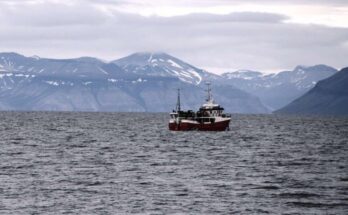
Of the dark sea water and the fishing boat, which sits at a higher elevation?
the fishing boat

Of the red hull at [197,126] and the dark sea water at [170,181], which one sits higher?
the red hull at [197,126]

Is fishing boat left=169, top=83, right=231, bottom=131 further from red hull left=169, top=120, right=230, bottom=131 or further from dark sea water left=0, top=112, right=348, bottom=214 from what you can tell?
dark sea water left=0, top=112, right=348, bottom=214

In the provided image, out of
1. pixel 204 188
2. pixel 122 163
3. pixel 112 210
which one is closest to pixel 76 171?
pixel 122 163

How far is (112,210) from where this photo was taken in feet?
171

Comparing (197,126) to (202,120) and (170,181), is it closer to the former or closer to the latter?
(202,120)

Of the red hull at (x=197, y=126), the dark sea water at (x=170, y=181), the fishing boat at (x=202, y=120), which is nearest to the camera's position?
the dark sea water at (x=170, y=181)

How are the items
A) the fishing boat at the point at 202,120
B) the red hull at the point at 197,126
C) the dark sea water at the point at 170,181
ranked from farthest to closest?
the red hull at the point at 197,126
the fishing boat at the point at 202,120
the dark sea water at the point at 170,181

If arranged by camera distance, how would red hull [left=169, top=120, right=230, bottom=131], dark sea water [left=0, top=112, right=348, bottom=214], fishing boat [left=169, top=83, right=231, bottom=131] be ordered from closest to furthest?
1. dark sea water [left=0, top=112, right=348, bottom=214]
2. fishing boat [left=169, top=83, right=231, bottom=131]
3. red hull [left=169, top=120, right=230, bottom=131]

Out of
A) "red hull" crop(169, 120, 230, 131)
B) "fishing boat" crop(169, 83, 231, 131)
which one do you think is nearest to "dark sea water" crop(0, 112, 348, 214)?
"fishing boat" crop(169, 83, 231, 131)

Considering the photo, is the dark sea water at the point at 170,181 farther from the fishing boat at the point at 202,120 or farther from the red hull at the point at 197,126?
the red hull at the point at 197,126

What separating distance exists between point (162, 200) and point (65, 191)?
29.0 ft

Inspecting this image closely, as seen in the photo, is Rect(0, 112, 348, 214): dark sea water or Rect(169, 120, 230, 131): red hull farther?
Rect(169, 120, 230, 131): red hull

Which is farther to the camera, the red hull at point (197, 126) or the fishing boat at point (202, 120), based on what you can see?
the red hull at point (197, 126)

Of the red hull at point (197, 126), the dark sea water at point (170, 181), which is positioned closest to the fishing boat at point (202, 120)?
the red hull at point (197, 126)
